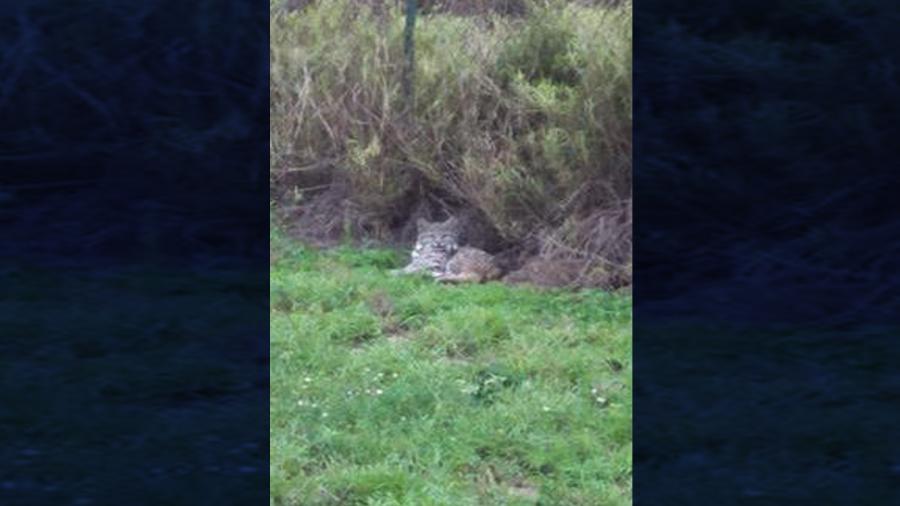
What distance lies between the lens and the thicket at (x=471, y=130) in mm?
7871

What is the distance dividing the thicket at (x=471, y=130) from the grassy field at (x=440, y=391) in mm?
469

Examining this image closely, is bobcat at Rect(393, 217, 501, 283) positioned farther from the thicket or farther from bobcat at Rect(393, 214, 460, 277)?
the thicket

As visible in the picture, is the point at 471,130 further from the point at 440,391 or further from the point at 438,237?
the point at 440,391

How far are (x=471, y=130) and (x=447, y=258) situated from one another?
0.73 m

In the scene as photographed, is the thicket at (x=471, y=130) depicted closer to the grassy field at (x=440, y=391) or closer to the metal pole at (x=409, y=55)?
the metal pole at (x=409, y=55)

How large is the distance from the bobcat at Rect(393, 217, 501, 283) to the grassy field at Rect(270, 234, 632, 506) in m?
0.15

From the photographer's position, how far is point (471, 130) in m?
8.28

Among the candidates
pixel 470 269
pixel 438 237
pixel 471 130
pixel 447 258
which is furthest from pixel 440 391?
pixel 471 130

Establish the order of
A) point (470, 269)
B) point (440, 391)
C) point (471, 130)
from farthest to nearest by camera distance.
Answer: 1. point (471, 130)
2. point (470, 269)
3. point (440, 391)

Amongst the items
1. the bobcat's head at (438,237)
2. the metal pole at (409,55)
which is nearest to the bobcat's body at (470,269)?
the bobcat's head at (438,237)

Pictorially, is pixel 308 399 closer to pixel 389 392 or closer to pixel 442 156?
pixel 389 392

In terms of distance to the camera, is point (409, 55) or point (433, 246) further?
point (409, 55)

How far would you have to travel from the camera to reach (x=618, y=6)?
8.38m
